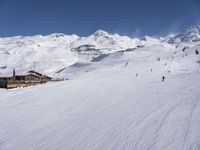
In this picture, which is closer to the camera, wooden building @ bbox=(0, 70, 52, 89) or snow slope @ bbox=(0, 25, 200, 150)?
snow slope @ bbox=(0, 25, 200, 150)

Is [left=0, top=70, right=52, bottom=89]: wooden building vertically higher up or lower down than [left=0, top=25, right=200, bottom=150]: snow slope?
lower down

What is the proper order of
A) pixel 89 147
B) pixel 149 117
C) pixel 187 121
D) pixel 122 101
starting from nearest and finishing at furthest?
pixel 89 147 → pixel 187 121 → pixel 149 117 → pixel 122 101

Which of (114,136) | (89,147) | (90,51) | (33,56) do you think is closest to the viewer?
(89,147)

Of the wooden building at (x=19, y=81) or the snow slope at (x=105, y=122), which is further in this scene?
the wooden building at (x=19, y=81)

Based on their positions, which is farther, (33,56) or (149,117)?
(33,56)

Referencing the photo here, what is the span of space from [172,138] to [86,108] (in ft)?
29.3

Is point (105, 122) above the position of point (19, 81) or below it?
Result: above

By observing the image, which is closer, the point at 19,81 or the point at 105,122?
the point at 105,122

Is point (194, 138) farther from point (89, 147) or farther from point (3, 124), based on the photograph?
point (3, 124)

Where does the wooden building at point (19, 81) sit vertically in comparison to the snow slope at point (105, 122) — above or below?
below

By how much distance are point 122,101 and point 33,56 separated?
15694 centimetres

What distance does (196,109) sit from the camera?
17.4 m

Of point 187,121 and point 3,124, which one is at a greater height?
point 187,121

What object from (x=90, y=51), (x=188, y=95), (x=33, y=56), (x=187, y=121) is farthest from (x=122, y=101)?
(x=90, y=51)
